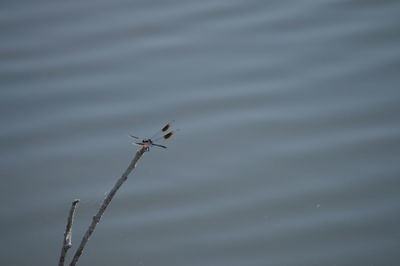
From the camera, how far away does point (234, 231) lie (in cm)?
125

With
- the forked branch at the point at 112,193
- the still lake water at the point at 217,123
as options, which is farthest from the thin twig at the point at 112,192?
the still lake water at the point at 217,123

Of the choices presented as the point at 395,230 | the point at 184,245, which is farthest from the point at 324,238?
the point at 184,245

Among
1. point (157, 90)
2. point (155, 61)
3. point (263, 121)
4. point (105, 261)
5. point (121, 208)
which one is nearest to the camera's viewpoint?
point (105, 261)

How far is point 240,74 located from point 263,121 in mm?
219

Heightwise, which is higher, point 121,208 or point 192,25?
point 192,25

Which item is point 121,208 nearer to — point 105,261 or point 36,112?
point 105,261

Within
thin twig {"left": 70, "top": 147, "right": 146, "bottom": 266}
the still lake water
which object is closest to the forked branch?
thin twig {"left": 70, "top": 147, "right": 146, "bottom": 266}

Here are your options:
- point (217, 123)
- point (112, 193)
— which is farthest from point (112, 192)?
point (217, 123)

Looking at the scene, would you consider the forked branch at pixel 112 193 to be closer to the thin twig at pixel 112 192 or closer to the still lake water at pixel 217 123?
the thin twig at pixel 112 192

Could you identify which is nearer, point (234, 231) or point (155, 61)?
point (234, 231)

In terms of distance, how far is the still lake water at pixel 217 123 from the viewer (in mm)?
1237

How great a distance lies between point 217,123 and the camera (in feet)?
5.01

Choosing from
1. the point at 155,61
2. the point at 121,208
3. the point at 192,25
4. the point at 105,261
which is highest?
the point at 192,25

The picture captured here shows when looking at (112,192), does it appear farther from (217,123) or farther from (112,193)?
(217,123)
